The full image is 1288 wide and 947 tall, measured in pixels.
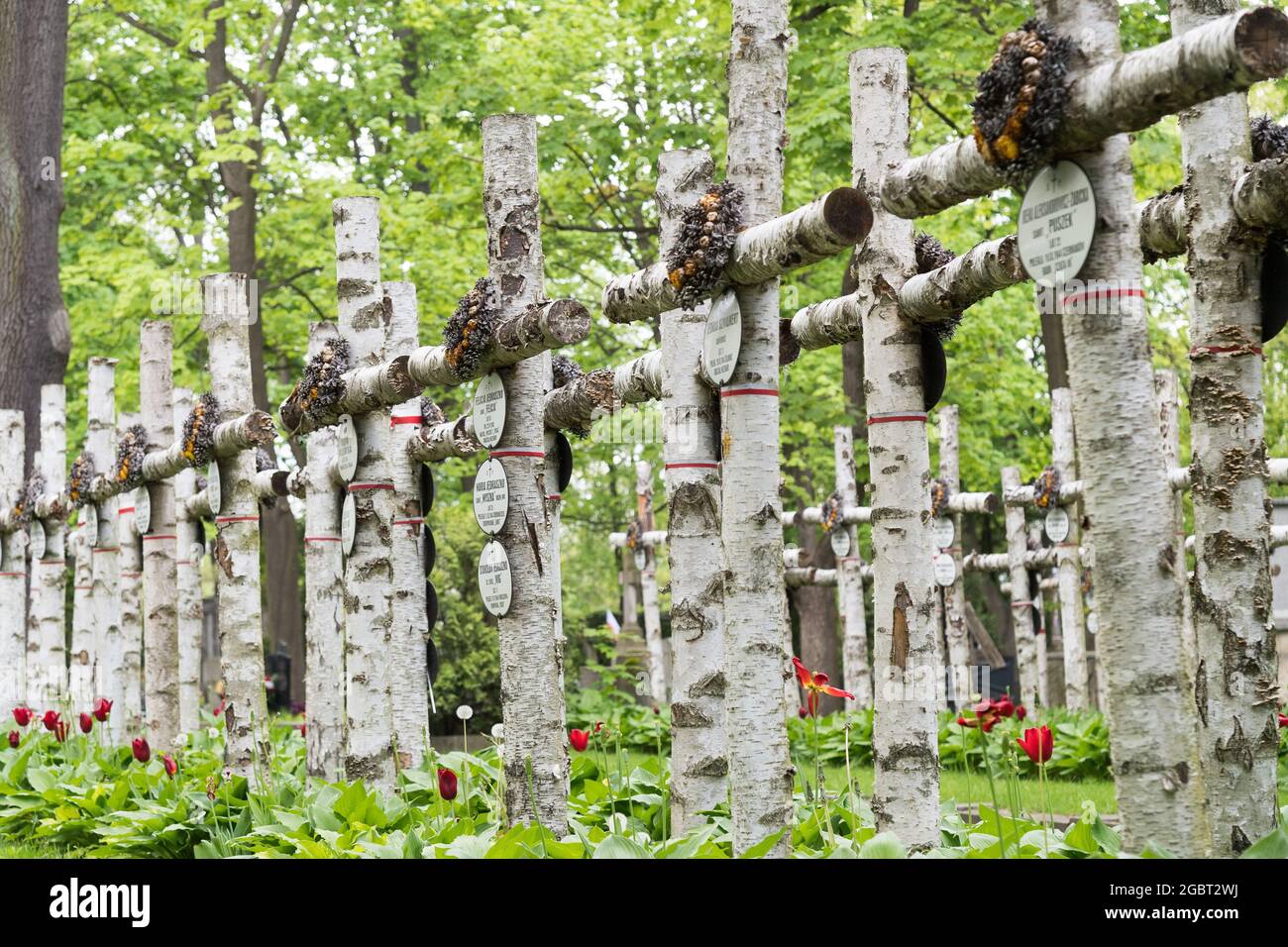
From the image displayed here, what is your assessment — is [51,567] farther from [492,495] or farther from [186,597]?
[492,495]

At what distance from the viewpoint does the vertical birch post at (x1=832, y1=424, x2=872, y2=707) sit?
15047 mm

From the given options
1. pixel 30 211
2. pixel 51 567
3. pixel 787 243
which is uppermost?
pixel 30 211

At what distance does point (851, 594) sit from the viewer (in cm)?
1548

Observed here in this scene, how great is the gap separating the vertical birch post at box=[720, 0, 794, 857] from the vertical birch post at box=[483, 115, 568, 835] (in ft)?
3.34

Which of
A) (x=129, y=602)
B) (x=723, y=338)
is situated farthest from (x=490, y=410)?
(x=129, y=602)

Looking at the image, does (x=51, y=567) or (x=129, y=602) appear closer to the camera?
(x=129, y=602)

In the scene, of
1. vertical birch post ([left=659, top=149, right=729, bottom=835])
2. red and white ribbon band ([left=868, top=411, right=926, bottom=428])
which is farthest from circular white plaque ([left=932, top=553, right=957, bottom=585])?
red and white ribbon band ([left=868, top=411, right=926, bottom=428])

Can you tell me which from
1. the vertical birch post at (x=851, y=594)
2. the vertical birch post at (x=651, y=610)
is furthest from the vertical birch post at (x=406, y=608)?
the vertical birch post at (x=651, y=610)

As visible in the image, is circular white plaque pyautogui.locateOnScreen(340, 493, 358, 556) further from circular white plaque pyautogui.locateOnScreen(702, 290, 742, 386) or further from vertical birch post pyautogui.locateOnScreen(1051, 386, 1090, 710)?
vertical birch post pyautogui.locateOnScreen(1051, 386, 1090, 710)

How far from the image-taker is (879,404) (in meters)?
5.63

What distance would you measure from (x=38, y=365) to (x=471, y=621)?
5.25m

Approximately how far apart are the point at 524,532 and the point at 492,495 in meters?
0.20

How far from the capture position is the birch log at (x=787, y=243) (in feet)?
A: 14.6
